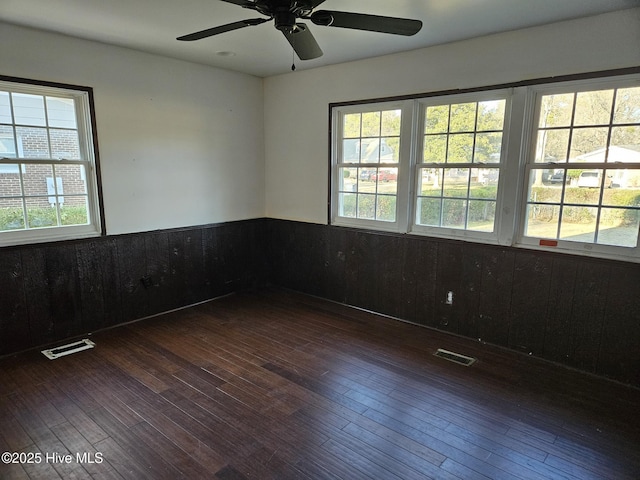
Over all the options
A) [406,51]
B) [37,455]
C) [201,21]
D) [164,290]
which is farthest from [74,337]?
[406,51]

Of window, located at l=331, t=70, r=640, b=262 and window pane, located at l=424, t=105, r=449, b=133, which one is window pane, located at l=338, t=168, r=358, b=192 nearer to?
window, located at l=331, t=70, r=640, b=262

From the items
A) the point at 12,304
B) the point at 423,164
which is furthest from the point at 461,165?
the point at 12,304

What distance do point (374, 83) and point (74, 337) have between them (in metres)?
3.91

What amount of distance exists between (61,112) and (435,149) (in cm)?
349

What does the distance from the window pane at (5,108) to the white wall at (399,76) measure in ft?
9.01

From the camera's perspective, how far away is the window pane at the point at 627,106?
276cm

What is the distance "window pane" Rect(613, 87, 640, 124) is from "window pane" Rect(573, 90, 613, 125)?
0.15 feet

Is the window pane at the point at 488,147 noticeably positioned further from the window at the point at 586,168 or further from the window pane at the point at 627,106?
the window pane at the point at 627,106

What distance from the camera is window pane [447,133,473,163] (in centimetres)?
354

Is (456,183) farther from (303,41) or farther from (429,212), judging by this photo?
(303,41)

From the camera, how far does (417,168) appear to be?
3.89 meters

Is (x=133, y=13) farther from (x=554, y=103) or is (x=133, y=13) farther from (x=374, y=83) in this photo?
(x=554, y=103)

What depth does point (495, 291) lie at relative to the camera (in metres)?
3.49

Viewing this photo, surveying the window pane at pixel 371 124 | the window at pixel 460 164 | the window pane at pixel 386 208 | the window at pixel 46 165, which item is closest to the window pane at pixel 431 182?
the window at pixel 460 164
